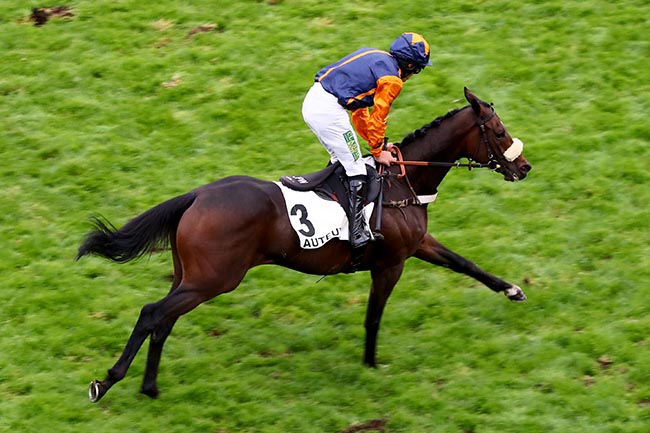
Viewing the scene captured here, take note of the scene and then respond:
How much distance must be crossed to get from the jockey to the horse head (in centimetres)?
68

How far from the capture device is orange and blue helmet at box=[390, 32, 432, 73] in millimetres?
7543

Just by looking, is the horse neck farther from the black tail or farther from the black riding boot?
the black tail

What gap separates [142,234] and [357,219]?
66.2 inches

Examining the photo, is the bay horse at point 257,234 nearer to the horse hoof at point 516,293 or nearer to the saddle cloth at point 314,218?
the saddle cloth at point 314,218

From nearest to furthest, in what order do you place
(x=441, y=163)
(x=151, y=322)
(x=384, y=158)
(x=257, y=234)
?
1. (x=151, y=322)
2. (x=257, y=234)
3. (x=384, y=158)
4. (x=441, y=163)

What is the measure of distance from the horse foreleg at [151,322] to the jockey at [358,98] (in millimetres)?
1376

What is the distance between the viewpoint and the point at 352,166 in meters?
7.63

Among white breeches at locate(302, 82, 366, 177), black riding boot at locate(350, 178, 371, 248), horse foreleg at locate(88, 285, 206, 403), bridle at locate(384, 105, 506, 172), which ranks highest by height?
white breeches at locate(302, 82, 366, 177)

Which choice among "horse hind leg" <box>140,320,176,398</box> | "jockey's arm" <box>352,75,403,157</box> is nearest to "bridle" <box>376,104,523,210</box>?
"jockey's arm" <box>352,75,403,157</box>

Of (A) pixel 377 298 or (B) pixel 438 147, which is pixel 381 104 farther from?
(A) pixel 377 298

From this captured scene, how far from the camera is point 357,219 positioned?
25.0 ft

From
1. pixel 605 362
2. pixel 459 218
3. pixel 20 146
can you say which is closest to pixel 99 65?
pixel 20 146

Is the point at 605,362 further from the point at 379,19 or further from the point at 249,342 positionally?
the point at 379,19

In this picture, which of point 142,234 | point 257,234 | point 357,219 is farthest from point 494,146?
point 142,234
